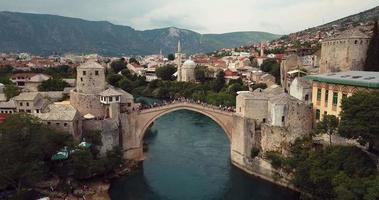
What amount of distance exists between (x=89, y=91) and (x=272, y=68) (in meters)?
40.8

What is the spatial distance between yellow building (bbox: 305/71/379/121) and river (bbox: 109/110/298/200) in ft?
22.2

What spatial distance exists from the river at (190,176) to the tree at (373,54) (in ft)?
44.7

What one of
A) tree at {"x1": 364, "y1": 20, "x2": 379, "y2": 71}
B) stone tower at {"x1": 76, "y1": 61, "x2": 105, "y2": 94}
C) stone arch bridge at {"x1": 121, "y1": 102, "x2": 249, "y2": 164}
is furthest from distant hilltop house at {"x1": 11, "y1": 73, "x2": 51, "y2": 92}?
tree at {"x1": 364, "y1": 20, "x2": 379, "y2": 71}

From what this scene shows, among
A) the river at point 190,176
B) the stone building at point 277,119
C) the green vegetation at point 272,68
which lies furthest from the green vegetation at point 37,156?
the green vegetation at point 272,68

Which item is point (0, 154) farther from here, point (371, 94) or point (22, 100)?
point (371, 94)

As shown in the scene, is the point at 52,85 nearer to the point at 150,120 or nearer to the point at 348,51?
the point at 150,120

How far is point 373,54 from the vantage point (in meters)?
35.4

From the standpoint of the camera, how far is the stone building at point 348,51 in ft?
120

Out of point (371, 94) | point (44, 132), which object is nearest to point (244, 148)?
point (371, 94)

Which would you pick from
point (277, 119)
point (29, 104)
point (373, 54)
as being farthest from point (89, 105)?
point (373, 54)

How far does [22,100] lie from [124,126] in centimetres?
899

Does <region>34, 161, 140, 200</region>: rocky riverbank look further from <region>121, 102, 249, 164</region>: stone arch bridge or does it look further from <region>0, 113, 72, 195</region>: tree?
<region>121, 102, 249, 164</region>: stone arch bridge

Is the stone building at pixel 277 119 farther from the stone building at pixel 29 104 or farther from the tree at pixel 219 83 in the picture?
the tree at pixel 219 83

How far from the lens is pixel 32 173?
25141 mm
